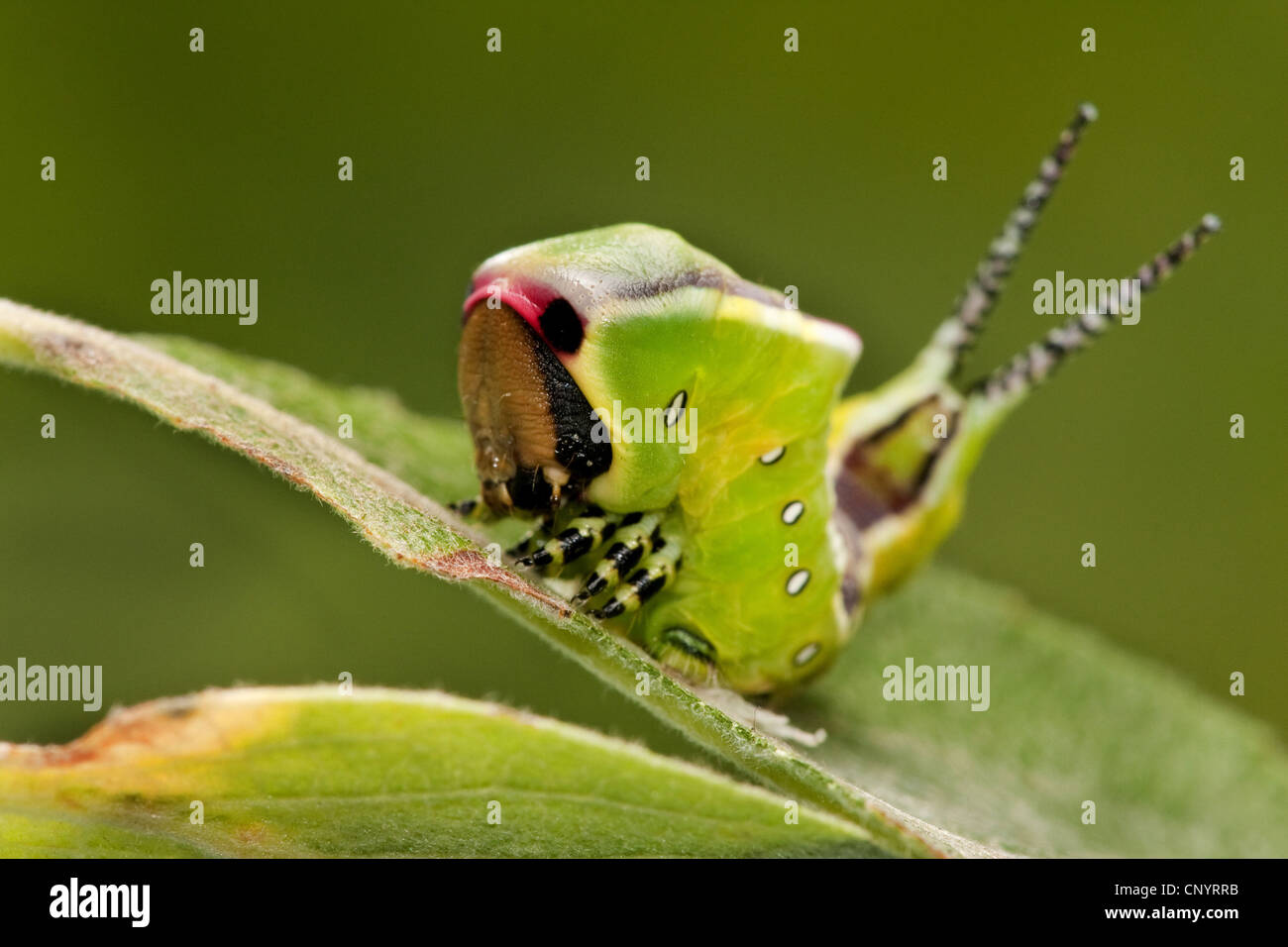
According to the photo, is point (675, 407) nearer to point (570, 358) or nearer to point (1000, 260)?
point (570, 358)

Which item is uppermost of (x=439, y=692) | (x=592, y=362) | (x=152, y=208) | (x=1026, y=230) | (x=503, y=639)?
(x=152, y=208)

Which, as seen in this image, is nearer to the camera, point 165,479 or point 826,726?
point 826,726

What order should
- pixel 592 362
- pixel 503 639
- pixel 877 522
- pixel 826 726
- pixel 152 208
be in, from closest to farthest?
pixel 592 362, pixel 826 726, pixel 877 522, pixel 503 639, pixel 152 208

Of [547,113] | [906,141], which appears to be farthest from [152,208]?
[906,141]

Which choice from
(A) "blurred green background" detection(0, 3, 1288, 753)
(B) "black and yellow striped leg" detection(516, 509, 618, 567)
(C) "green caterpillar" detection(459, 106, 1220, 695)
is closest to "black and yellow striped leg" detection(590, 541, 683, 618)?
(C) "green caterpillar" detection(459, 106, 1220, 695)

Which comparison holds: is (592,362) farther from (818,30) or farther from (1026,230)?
(818,30)

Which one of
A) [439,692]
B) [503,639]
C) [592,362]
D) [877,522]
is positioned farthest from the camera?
[503,639]

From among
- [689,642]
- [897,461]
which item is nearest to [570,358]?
[689,642]
